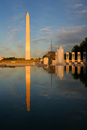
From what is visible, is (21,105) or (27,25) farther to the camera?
(27,25)

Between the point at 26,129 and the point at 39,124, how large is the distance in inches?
17.7

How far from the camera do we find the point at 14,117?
4.44m

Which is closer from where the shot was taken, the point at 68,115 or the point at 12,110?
the point at 68,115

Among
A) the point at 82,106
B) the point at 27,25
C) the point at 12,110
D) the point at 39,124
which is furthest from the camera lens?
the point at 27,25

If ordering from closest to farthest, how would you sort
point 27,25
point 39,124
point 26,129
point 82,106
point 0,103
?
point 26,129 < point 39,124 < point 82,106 < point 0,103 < point 27,25

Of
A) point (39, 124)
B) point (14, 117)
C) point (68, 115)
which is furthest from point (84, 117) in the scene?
point (14, 117)

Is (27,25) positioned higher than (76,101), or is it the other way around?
(27,25)

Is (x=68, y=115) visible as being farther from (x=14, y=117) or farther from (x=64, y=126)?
(x=14, y=117)

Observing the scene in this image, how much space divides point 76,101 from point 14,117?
9.86 feet

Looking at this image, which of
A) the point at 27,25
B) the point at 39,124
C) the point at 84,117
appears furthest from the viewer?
the point at 27,25

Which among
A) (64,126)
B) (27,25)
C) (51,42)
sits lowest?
(64,126)

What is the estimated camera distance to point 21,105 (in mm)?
5488

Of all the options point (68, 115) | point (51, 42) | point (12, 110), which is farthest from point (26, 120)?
point (51, 42)

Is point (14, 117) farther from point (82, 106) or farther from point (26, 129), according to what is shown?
point (82, 106)
